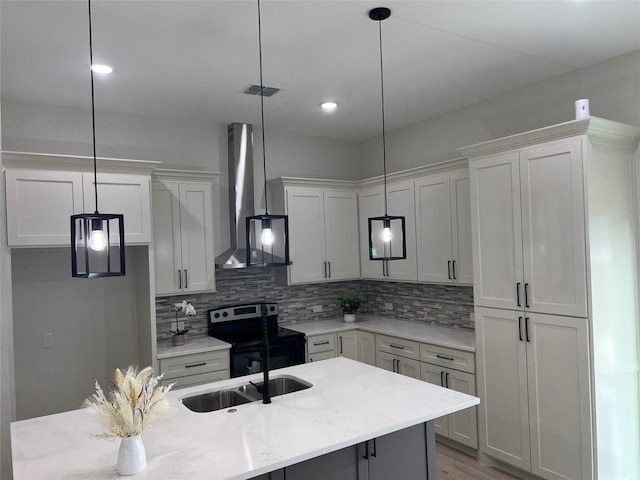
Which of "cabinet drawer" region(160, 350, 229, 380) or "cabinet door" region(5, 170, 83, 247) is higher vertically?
"cabinet door" region(5, 170, 83, 247)

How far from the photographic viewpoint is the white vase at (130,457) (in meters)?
1.70

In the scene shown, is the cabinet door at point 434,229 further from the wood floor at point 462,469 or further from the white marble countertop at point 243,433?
the white marble countertop at point 243,433

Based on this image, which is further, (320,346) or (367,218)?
(367,218)

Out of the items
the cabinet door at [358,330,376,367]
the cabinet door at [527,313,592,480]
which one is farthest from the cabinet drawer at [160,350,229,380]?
the cabinet door at [527,313,592,480]

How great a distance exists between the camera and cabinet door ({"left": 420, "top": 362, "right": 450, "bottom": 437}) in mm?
3861

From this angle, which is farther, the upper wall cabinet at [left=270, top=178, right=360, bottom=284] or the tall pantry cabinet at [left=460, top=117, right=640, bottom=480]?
the upper wall cabinet at [left=270, top=178, right=360, bottom=284]

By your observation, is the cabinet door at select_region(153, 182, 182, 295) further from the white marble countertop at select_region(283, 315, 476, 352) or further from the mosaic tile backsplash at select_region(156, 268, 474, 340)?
→ the white marble countertop at select_region(283, 315, 476, 352)

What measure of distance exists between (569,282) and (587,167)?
0.71m

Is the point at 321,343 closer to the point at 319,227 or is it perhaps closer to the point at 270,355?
the point at 270,355

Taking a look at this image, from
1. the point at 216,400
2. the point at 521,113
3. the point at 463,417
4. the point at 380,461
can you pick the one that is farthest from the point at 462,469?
A: the point at 521,113

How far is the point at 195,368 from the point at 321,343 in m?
1.21

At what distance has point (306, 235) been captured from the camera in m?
4.80

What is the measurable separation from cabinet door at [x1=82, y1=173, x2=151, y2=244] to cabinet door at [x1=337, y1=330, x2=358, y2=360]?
202cm

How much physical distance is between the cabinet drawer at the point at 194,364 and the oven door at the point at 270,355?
9cm
